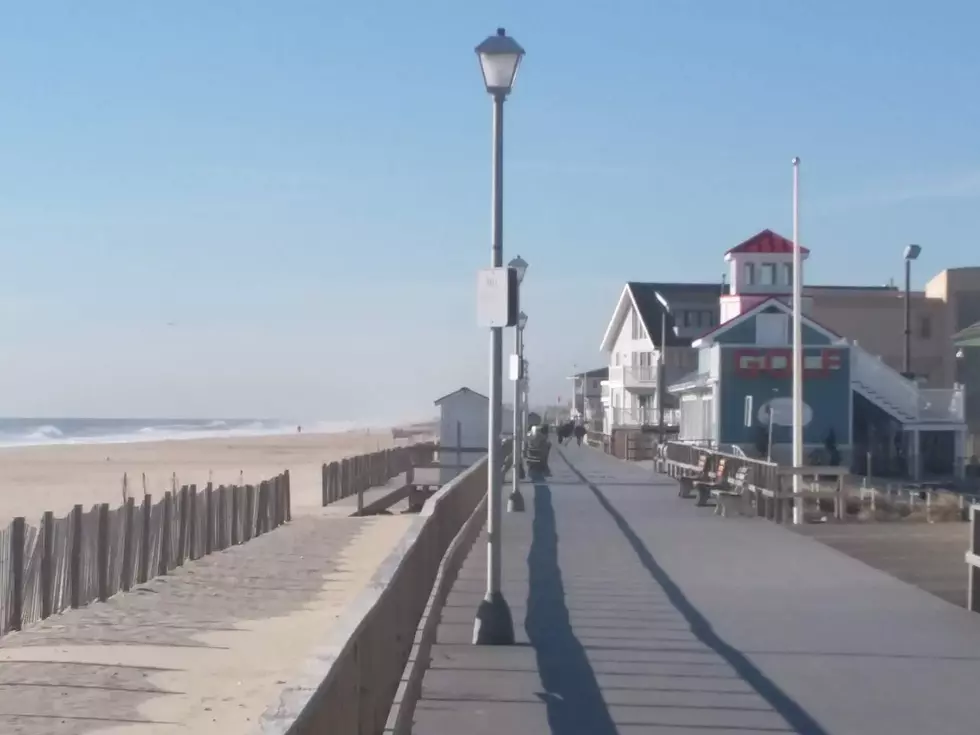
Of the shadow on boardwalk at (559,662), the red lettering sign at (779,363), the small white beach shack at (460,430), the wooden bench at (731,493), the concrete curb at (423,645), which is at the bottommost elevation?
the shadow on boardwalk at (559,662)

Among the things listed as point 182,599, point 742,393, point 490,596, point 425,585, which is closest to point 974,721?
point 490,596

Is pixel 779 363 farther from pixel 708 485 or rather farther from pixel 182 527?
pixel 182 527

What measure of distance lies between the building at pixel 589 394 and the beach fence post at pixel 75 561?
8649 centimetres

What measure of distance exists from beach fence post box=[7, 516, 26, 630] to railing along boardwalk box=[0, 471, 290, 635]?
1 cm

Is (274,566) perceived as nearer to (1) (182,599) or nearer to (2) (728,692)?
(1) (182,599)

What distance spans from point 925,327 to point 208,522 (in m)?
46.3

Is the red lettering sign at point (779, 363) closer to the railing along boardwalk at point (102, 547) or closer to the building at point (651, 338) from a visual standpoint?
the railing along boardwalk at point (102, 547)

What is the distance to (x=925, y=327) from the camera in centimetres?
6178

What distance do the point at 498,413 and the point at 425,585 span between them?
5.39 ft

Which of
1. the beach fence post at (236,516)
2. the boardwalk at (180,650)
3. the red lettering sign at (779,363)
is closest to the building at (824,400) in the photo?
the red lettering sign at (779,363)

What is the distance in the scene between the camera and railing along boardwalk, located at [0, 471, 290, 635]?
1528 cm

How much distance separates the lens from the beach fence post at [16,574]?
1503 cm

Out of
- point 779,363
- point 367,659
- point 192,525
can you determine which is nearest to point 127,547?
point 192,525

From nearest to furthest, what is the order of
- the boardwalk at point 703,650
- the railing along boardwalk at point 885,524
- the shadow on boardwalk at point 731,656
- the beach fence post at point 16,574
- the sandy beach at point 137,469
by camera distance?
the shadow on boardwalk at point 731,656 < the boardwalk at point 703,650 < the beach fence post at point 16,574 < the railing along boardwalk at point 885,524 < the sandy beach at point 137,469
